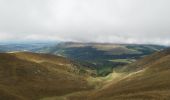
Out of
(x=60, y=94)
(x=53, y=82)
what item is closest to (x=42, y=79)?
(x=53, y=82)

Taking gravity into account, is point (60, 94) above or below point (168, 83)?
below

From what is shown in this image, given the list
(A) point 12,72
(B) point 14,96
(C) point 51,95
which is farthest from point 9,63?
(B) point 14,96

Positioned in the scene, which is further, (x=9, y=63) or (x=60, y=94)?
(x=9, y=63)

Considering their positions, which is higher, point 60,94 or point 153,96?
point 153,96

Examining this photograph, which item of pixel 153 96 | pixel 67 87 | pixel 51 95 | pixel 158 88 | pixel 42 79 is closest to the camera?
pixel 153 96

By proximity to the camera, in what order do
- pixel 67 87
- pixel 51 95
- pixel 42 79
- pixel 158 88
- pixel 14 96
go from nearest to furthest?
pixel 158 88
pixel 14 96
pixel 51 95
pixel 67 87
pixel 42 79

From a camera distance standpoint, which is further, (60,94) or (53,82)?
(53,82)

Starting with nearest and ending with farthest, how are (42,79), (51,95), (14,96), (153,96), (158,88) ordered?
(153,96), (158,88), (14,96), (51,95), (42,79)

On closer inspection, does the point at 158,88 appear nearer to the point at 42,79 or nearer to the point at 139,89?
the point at 139,89

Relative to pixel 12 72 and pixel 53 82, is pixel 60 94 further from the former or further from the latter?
pixel 12 72
